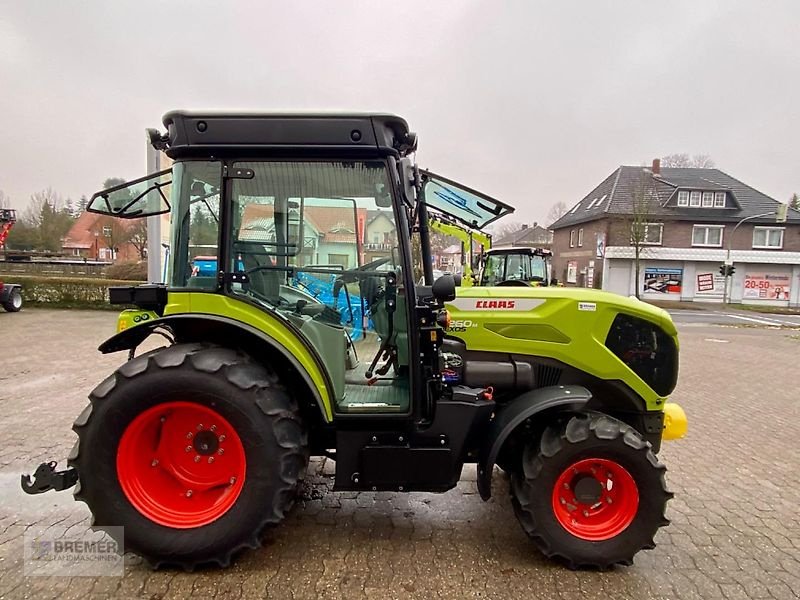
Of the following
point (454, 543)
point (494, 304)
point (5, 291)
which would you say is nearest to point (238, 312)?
point (494, 304)

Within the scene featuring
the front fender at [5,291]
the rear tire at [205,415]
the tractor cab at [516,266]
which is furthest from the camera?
the tractor cab at [516,266]

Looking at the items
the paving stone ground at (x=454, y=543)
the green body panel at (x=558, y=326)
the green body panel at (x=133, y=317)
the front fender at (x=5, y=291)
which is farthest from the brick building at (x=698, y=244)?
the green body panel at (x=133, y=317)

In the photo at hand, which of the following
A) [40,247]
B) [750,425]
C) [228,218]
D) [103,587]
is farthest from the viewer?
[40,247]

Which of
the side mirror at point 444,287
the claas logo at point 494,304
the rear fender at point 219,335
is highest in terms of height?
the side mirror at point 444,287

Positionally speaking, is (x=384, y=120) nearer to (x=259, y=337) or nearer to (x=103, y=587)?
(x=259, y=337)

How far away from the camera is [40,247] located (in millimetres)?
41750

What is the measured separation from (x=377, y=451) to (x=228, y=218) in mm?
1499

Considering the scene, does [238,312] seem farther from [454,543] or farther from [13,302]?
[13,302]

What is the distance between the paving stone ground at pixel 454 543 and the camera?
2.40 meters

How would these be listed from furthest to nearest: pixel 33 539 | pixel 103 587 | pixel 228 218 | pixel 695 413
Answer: pixel 695 413
pixel 33 539
pixel 228 218
pixel 103 587

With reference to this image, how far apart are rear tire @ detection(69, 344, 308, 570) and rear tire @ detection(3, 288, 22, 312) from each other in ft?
48.7

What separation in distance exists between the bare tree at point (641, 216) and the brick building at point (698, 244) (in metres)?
0.09

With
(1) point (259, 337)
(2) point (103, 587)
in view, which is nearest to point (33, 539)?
(2) point (103, 587)

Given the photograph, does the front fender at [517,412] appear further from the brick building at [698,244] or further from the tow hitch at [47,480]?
the brick building at [698,244]
